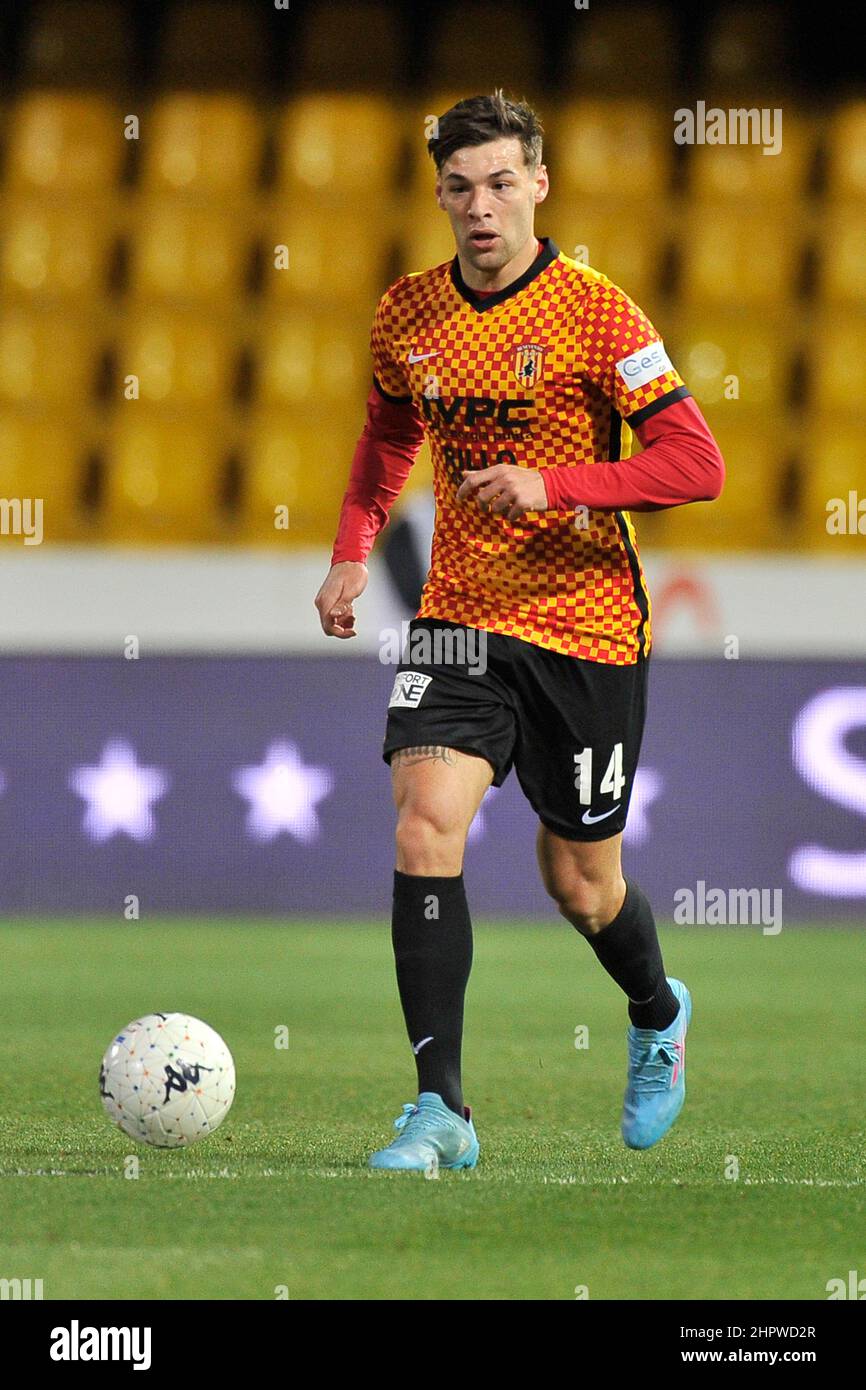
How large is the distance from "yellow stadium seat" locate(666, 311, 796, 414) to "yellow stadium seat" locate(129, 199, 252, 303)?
265 cm

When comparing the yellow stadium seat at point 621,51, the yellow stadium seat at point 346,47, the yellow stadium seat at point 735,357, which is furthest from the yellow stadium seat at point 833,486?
the yellow stadium seat at point 346,47

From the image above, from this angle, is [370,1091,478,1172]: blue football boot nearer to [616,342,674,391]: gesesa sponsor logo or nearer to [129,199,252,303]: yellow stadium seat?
[616,342,674,391]: gesesa sponsor logo

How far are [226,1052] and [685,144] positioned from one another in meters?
10.0

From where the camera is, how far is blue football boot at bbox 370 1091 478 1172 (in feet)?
13.8

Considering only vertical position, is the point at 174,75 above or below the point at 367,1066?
above

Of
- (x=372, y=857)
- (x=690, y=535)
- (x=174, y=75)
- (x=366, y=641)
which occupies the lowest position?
(x=372, y=857)

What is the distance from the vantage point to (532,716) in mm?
4598

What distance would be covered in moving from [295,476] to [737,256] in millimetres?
3112

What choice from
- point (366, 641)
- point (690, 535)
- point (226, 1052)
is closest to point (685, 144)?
point (690, 535)

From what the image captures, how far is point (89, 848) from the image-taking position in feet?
32.4

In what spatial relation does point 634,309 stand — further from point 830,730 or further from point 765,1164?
point 830,730

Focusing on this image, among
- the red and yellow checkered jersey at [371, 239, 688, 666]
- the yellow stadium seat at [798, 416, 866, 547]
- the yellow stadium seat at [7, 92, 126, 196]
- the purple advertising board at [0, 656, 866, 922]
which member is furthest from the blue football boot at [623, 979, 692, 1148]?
the yellow stadium seat at [7, 92, 126, 196]

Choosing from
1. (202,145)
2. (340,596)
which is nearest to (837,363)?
(202,145)

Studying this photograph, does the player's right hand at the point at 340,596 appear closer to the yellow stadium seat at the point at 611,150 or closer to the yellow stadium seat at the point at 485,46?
the yellow stadium seat at the point at 611,150
